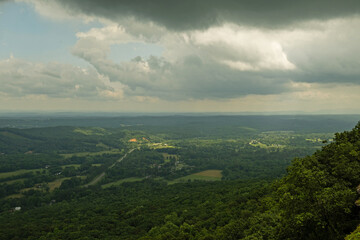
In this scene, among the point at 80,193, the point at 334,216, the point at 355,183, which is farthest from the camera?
the point at 80,193

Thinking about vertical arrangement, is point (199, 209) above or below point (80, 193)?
above

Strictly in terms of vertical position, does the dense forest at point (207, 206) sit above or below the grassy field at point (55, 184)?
above

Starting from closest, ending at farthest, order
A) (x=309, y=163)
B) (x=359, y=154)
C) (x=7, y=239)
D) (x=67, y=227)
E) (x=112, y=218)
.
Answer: (x=359, y=154)
(x=309, y=163)
(x=7, y=239)
(x=67, y=227)
(x=112, y=218)

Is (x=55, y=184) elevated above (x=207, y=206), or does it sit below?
below

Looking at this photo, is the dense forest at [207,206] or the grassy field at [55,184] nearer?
the dense forest at [207,206]

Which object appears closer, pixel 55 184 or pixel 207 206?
pixel 207 206

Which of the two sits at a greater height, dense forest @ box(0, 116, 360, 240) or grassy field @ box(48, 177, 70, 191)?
dense forest @ box(0, 116, 360, 240)

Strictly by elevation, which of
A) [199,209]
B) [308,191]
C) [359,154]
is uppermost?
[359,154]

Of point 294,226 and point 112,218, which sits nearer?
point 294,226

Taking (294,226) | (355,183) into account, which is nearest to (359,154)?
(355,183)

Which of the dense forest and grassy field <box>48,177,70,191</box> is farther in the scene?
grassy field <box>48,177,70,191</box>

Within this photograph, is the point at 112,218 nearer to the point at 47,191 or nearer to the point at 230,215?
the point at 230,215
